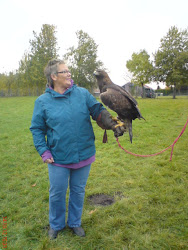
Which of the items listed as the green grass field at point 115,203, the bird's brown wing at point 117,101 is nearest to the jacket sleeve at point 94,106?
the bird's brown wing at point 117,101

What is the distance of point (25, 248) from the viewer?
2.70m

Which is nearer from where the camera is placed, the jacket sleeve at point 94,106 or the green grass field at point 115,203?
the jacket sleeve at point 94,106

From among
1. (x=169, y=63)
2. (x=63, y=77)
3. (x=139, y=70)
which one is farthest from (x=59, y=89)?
(x=169, y=63)

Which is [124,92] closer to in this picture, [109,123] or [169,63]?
[109,123]

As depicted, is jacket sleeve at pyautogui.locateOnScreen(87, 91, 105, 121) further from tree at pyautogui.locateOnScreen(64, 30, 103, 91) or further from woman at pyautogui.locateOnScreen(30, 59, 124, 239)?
tree at pyautogui.locateOnScreen(64, 30, 103, 91)

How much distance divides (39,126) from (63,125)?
1.12 ft

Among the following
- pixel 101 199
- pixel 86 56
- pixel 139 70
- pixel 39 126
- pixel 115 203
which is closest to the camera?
pixel 39 126

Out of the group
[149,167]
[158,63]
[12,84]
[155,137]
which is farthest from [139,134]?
[12,84]

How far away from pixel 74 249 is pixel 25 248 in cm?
67

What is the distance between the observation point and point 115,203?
3592 millimetres

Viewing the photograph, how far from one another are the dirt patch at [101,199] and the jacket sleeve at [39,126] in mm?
1765

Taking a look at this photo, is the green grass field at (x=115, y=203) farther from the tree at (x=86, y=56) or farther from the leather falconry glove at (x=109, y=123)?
the tree at (x=86, y=56)

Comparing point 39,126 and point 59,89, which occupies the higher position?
point 59,89

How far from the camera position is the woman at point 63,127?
2461mm
